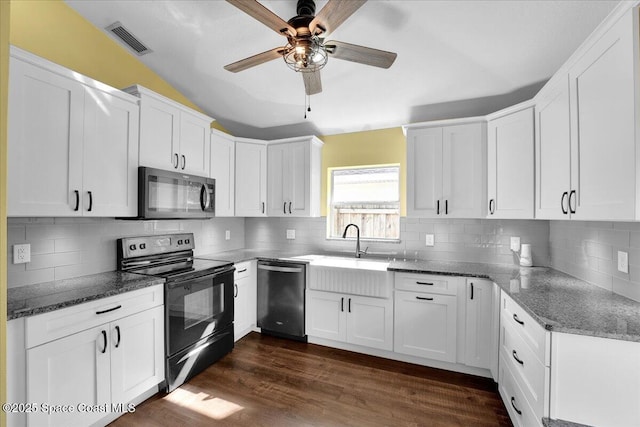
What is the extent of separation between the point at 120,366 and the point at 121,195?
48.5 inches

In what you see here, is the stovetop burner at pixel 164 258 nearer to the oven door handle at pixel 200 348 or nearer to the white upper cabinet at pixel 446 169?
the oven door handle at pixel 200 348

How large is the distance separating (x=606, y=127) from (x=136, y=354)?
312 centimetres

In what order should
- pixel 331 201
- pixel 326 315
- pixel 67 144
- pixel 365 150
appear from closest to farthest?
pixel 67 144 → pixel 326 315 → pixel 365 150 → pixel 331 201

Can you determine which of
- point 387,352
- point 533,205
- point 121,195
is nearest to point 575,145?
point 533,205

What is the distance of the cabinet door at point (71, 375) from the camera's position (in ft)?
4.91

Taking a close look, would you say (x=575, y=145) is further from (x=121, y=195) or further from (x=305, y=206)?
(x=121, y=195)

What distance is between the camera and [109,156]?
2.12 meters

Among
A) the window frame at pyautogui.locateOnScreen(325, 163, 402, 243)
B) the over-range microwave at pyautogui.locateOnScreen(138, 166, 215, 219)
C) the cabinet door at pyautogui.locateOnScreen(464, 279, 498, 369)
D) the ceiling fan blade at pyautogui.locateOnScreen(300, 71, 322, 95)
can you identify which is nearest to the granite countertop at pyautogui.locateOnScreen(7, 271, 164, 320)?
the over-range microwave at pyautogui.locateOnScreen(138, 166, 215, 219)

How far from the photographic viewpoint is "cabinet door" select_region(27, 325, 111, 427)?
150 centimetres

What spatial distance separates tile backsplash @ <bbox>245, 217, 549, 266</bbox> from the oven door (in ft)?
4.14

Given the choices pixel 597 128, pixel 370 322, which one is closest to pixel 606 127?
pixel 597 128

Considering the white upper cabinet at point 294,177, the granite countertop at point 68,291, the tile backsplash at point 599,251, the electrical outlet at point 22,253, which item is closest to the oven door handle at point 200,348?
the granite countertop at point 68,291

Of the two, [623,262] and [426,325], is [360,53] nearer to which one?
[623,262]

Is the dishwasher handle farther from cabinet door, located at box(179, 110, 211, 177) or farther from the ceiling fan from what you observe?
the ceiling fan
